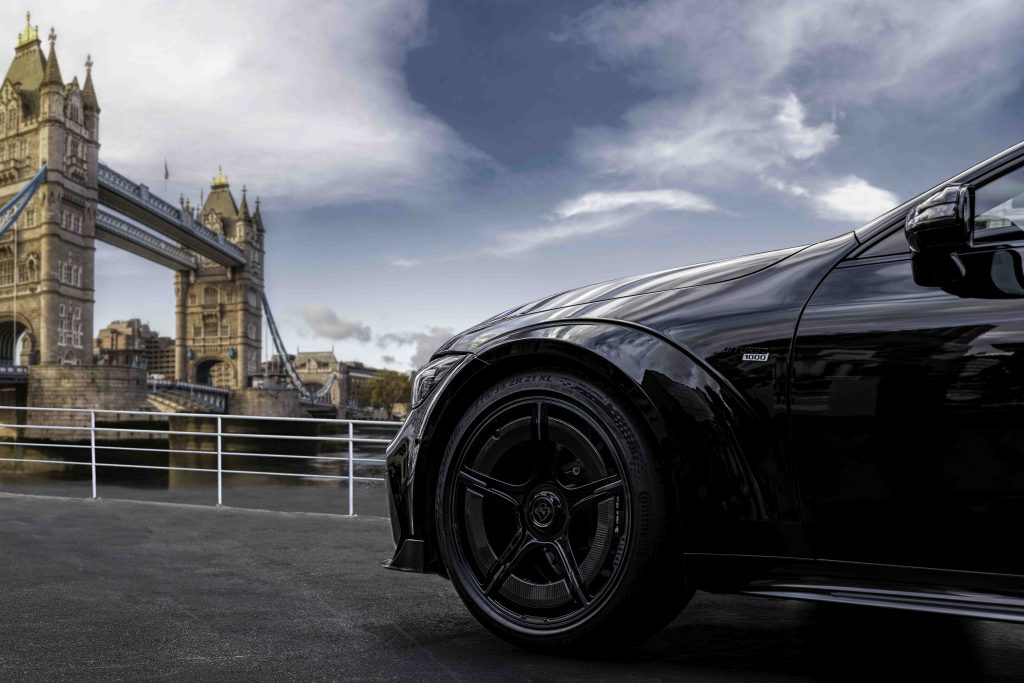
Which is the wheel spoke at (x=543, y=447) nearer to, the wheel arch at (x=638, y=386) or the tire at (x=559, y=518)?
the tire at (x=559, y=518)

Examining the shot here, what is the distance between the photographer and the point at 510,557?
2.08m

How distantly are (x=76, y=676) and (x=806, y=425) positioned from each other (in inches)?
70.3

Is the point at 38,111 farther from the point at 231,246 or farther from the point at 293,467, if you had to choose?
the point at 293,467

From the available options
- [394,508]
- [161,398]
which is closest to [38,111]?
[161,398]

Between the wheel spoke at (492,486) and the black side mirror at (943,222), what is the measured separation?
107 centimetres

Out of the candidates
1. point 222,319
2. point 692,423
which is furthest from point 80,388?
point 222,319

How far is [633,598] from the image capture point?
1886 millimetres

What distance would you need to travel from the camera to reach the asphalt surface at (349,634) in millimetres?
1981

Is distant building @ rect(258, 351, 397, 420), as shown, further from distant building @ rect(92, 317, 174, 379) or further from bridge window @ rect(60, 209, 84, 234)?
bridge window @ rect(60, 209, 84, 234)

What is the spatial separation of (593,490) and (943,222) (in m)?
0.95

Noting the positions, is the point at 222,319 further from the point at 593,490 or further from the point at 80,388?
the point at 593,490

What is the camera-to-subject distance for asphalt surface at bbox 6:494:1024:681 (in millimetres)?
1981

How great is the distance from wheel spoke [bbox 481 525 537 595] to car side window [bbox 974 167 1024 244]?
4.05 ft

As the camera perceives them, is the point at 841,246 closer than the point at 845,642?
Yes
